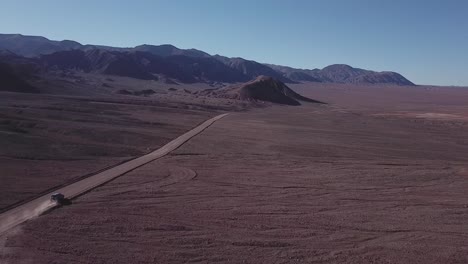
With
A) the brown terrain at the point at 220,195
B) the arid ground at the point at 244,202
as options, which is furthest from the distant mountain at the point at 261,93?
the arid ground at the point at 244,202

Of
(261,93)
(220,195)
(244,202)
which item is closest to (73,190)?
(220,195)

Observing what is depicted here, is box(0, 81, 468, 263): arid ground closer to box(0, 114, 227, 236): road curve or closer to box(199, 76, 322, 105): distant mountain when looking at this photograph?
box(0, 114, 227, 236): road curve

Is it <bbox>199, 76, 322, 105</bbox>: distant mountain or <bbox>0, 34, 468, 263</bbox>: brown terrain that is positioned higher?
<bbox>199, 76, 322, 105</bbox>: distant mountain

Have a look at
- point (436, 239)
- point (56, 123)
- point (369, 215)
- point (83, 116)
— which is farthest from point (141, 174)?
point (83, 116)

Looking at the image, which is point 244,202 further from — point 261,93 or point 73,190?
point 261,93

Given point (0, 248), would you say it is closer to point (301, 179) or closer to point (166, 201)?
point (166, 201)

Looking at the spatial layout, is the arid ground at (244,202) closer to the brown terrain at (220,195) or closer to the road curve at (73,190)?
the brown terrain at (220,195)

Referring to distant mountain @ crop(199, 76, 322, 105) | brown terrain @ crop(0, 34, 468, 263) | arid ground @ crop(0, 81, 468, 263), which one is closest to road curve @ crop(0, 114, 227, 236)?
brown terrain @ crop(0, 34, 468, 263)

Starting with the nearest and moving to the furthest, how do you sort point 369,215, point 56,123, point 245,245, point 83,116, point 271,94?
point 245,245 < point 369,215 < point 56,123 < point 83,116 < point 271,94
